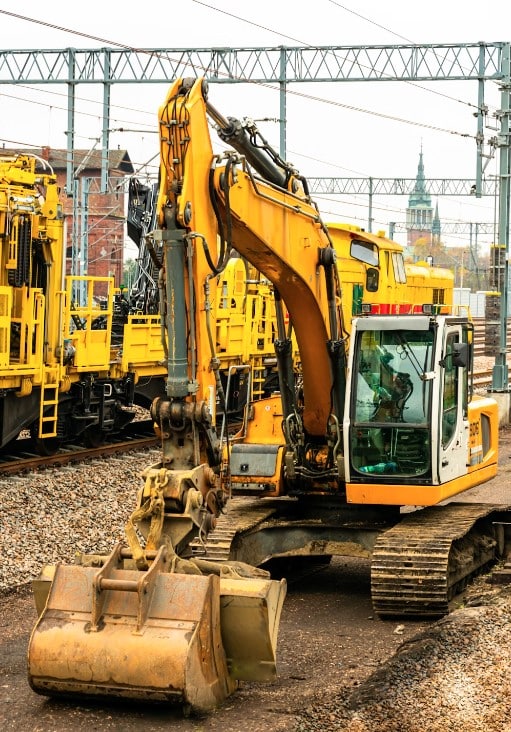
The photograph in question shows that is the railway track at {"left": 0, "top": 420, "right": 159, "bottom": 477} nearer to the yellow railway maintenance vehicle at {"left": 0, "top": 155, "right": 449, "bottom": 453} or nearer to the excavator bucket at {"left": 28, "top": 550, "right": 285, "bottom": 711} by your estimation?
the yellow railway maintenance vehicle at {"left": 0, "top": 155, "right": 449, "bottom": 453}

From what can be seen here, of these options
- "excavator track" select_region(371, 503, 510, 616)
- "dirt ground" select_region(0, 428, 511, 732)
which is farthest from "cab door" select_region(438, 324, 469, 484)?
"dirt ground" select_region(0, 428, 511, 732)

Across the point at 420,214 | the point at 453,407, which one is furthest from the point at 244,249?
the point at 420,214

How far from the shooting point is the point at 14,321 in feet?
57.2

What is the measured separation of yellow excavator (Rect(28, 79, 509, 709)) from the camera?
738 centimetres

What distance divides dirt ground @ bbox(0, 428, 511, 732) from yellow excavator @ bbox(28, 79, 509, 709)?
182mm

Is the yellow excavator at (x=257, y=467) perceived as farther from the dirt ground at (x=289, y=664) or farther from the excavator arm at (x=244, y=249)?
the dirt ground at (x=289, y=664)

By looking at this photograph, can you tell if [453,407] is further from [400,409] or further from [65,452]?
[65,452]

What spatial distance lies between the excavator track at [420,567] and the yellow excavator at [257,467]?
18 millimetres

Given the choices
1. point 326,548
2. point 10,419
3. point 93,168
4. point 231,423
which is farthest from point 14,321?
point 93,168

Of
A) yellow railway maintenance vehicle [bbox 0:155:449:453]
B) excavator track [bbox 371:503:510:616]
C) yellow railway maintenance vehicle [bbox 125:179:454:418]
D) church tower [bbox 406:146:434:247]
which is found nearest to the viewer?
excavator track [bbox 371:503:510:616]

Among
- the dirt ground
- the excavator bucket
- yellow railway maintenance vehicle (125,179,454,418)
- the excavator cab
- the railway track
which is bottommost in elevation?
the dirt ground

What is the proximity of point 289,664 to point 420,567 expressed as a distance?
1606 mm

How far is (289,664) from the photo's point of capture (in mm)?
8867

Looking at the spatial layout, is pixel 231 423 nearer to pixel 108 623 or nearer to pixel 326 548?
pixel 326 548
